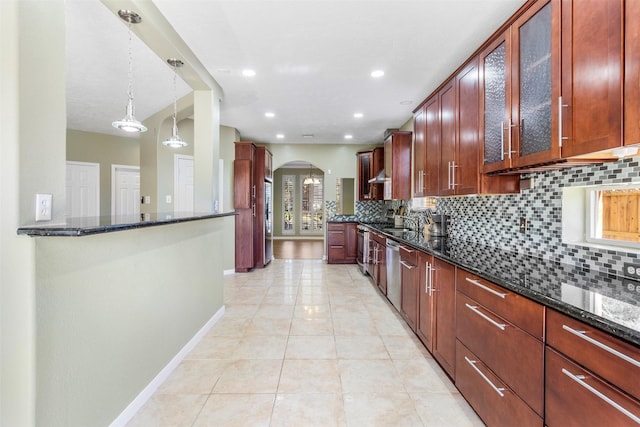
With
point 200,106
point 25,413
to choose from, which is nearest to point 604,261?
point 25,413

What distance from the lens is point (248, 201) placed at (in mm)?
5500

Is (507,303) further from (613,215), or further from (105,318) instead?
(105,318)

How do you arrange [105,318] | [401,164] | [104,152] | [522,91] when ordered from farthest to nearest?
[104,152] → [401,164] → [522,91] → [105,318]

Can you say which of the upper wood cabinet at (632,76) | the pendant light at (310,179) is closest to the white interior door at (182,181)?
the upper wood cabinet at (632,76)

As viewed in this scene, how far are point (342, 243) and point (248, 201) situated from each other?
2206mm

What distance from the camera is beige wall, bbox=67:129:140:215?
5578mm

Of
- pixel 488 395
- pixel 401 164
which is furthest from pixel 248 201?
pixel 488 395

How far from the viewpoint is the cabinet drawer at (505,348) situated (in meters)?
1.26

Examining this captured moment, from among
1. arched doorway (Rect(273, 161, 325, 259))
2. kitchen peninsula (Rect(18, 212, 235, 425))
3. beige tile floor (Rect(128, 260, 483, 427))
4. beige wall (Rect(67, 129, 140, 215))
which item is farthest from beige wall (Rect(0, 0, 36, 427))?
arched doorway (Rect(273, 161, 325, 259))

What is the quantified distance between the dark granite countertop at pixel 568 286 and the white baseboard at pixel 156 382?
7.15 feet

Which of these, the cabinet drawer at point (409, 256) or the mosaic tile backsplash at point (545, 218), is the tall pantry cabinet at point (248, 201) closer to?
the cabinet drawer at point (409, 256)

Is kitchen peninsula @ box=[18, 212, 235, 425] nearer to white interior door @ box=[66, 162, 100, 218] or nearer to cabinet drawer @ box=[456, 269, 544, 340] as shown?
cabinet drawer @ box=[456, 269, 544, 340]

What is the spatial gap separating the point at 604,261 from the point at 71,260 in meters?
2.67

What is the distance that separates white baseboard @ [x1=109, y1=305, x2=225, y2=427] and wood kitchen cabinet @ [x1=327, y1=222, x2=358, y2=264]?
145 inches
